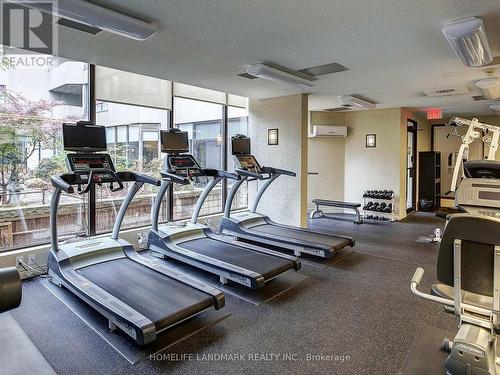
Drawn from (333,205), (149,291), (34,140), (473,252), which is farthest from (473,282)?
(333,205)

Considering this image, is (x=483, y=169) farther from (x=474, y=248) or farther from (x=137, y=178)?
(x=137, y=178)

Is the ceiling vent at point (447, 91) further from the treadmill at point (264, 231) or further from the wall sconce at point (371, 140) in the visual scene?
the treadmill at point (264, 231)

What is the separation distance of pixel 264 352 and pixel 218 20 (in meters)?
2.90

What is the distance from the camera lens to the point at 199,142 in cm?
651

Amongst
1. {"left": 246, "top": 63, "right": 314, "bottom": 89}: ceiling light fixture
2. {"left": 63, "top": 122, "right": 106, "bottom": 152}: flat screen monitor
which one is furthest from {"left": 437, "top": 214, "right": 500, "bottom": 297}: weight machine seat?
{"left": 63, "top": 122, "right": 106, "bottom": 152}: flat screen monitor

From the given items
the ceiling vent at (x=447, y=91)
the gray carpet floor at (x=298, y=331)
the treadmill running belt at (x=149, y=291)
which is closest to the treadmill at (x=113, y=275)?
the treadmill running belt at (x=149, y=291)

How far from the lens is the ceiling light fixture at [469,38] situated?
2.93m

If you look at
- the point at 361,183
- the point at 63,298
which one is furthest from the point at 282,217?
the point at 63,298

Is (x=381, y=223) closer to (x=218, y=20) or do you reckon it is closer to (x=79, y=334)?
(x=218, y=20)

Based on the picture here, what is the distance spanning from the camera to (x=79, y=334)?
2.78 m

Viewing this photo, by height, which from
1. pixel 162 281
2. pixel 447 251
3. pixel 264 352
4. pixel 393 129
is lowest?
pixel 264 352

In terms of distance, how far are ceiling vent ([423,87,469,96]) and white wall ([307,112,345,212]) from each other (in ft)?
8.67

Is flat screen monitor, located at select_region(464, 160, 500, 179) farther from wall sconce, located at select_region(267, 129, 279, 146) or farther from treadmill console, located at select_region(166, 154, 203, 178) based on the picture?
wall sconce, located at select_region(267, 129, 279, 146)

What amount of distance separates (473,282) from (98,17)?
3.40m
